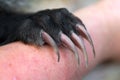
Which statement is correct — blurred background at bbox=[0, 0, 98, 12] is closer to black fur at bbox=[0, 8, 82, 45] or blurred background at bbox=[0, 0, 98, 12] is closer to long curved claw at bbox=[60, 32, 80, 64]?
black fur at bbox=[0, 8, 82, 45]

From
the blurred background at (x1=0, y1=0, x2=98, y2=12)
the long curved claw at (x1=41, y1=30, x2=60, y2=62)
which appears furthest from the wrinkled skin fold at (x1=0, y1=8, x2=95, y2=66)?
the blurred background at (x1=0, y1=0, x2=98, y2=12)

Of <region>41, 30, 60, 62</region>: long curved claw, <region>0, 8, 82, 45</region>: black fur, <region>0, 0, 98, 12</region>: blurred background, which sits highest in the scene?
<region>0, 0, 98, 12</region>: blurred background

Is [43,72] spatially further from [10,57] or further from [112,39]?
[112,39]

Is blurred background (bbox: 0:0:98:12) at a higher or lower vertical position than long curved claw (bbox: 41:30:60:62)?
higher

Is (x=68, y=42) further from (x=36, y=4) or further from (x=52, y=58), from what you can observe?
(x=36, y=4)

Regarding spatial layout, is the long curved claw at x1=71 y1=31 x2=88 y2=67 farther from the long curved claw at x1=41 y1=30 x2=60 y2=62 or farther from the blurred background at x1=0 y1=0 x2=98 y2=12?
the blurred background at x1=0 y1=0 x2=98 y2=12

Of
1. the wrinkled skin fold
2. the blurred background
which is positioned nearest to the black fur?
the wrinkled skin fold

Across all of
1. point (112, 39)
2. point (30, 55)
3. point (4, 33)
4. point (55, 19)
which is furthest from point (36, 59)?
point (112, 39)

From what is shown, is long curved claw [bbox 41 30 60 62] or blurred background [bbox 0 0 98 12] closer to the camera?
long curved claw [bbox 41 30 60 62]

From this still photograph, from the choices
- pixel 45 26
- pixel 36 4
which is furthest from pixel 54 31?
pixel 36 4
